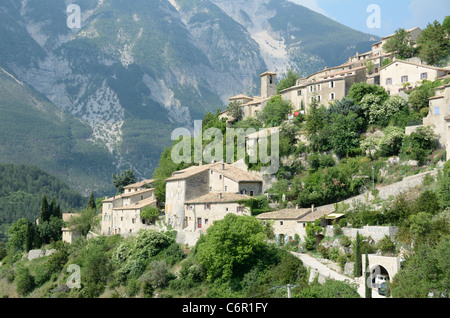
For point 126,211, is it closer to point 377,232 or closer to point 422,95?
Answer: point 377,232

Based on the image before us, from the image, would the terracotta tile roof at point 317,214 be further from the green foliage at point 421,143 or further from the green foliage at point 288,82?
the green foliage at point 288,82

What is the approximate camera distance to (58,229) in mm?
81188

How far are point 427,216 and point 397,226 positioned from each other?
340 centimetres

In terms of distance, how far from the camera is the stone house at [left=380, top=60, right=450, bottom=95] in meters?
62.3

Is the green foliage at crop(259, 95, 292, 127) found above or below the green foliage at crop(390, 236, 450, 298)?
above

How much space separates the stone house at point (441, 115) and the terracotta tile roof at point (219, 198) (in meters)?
19.8

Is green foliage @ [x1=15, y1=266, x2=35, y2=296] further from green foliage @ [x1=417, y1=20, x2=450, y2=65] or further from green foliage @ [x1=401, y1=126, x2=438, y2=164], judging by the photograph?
green foliage @ [x1=417, y1=20, x2=450, y2=65]

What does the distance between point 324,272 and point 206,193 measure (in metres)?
23.3

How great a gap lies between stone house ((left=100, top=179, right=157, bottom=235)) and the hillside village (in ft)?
0.41

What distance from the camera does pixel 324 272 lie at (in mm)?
38906

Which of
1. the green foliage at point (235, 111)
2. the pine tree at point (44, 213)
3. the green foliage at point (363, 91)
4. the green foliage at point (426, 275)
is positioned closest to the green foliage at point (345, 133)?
the green foliage at point (363, 91)

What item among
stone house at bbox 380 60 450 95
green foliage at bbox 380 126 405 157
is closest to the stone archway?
green foliage at bbox 380 126 405 157
